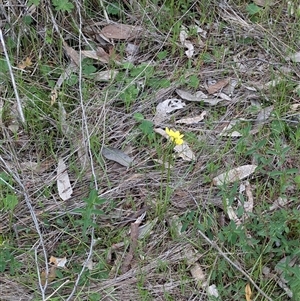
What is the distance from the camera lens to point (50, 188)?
9.16 feet

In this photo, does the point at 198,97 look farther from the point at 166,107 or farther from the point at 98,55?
the point at 98,55

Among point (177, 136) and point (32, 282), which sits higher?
point (177, 136)

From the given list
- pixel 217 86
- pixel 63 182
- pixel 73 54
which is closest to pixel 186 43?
pixel 217 86

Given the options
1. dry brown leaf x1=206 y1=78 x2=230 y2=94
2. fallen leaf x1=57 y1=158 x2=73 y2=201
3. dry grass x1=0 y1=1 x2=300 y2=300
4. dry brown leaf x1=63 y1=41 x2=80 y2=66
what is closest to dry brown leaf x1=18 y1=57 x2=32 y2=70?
dry grass x1=0 y1=1 x2=300 y2=300

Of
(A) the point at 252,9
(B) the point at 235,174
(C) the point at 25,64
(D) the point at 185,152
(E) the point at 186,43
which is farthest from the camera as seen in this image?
(A) the point at 252,9

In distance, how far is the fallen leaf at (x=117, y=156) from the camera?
2.87 metres

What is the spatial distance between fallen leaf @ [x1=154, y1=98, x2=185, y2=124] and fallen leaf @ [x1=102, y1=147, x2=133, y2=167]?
26 centimetres

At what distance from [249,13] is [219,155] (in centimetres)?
106

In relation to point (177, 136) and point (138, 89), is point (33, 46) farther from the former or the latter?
point (177, 136)

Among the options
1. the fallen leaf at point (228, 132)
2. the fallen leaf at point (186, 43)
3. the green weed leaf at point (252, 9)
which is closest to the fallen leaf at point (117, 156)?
the fallen leaf at point (228, 132)

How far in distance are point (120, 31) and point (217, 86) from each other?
2.11ft

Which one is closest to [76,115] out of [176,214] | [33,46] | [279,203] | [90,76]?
[90,76]

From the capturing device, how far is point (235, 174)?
278 centimetres

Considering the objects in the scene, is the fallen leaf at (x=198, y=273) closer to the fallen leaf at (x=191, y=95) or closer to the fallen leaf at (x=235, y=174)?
the fallen leaf at (x=235, y=174)
